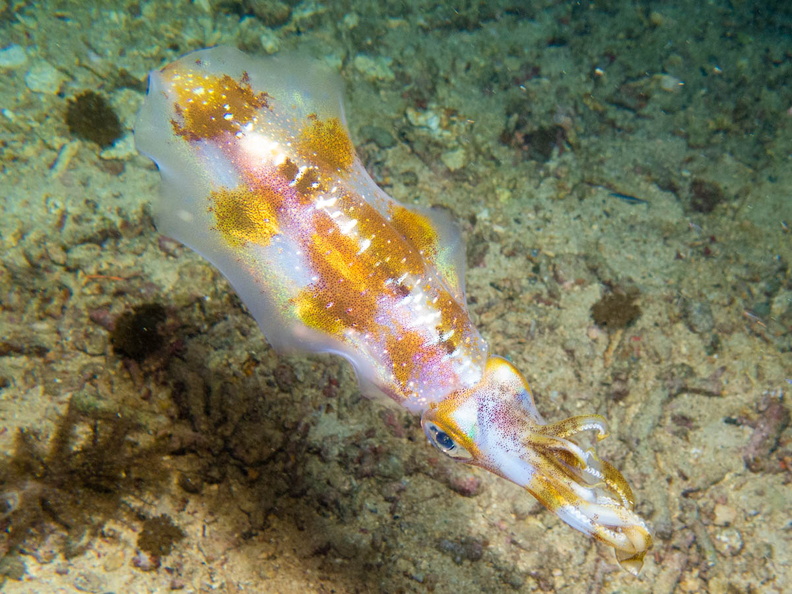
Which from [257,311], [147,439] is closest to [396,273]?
[257,311]

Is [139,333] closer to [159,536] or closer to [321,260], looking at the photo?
[159,536]

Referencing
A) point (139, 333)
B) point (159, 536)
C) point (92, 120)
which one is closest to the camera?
point (159, 536)

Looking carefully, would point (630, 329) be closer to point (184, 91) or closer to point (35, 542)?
point (184, 91)

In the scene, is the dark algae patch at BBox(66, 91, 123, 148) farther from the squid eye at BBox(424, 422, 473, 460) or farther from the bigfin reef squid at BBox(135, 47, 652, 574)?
the squid eye at BBox(424, 422, 473, 460)

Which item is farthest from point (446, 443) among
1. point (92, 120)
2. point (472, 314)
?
point (92, 120)

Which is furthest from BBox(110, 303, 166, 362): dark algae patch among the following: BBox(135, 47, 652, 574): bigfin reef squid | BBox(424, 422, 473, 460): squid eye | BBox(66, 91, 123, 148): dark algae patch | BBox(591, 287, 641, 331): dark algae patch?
BBox(591, 287, 641, 331): dark algae patch
